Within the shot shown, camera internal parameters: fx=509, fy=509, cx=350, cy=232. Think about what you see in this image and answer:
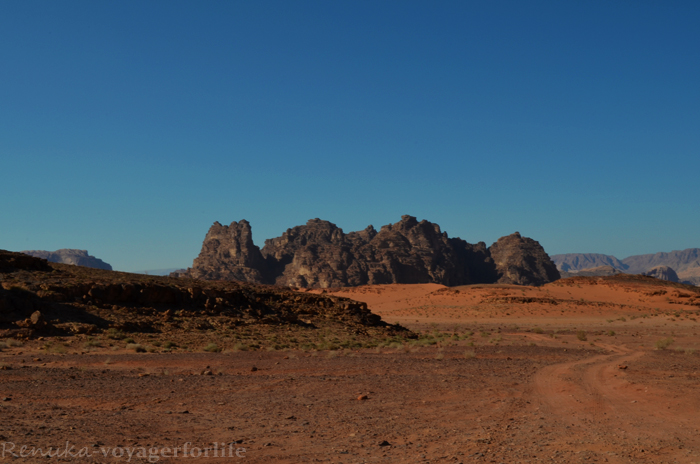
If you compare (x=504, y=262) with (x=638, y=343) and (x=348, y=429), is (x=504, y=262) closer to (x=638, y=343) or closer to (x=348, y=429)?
(x=638, y=343)

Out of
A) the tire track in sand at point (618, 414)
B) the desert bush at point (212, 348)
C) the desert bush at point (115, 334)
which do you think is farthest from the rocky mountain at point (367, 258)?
the tire track in sand at point (618, 414)

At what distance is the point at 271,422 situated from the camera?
9359 mm

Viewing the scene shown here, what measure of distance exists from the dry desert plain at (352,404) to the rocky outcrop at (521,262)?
4121 inches

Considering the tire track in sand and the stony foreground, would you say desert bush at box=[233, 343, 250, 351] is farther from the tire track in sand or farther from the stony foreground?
the tire track in sand

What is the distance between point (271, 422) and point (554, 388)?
7851mm

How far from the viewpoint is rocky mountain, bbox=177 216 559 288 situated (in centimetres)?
11694

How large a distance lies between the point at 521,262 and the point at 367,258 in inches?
1588

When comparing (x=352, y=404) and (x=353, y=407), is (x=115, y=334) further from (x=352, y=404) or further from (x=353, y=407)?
(x=353, y=407)

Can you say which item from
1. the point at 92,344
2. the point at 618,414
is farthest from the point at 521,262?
the point at 618,414

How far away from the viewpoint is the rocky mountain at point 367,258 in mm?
116938

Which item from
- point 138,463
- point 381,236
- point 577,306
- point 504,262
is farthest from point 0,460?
point 504,262

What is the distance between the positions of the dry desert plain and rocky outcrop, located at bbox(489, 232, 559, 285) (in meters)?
105

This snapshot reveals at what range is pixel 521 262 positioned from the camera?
128 meters

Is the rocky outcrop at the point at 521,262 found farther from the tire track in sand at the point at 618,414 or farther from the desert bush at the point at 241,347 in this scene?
the tire track in sand at the point at 618,414
